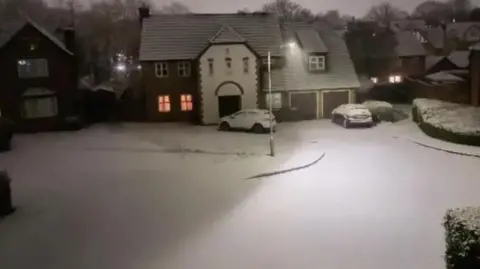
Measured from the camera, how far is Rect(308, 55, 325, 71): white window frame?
3806cm

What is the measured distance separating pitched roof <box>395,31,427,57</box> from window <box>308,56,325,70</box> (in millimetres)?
14675

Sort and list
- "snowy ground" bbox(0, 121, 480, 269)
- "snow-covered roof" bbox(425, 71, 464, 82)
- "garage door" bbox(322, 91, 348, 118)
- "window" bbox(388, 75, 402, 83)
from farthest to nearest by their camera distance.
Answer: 1. "window" bbox(388, 75, 402, 83)
2. "snow-covered roof" bbox(425, 71, 464, 82)
3. "garage door" bbox(322, 91, 348, 118)
4. "snowy ground" bbox(0, 121, 480, 269)

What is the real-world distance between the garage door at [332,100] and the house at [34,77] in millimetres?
16423

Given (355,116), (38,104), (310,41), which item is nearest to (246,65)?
(310,41)

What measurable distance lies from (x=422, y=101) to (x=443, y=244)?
2215 centimetres

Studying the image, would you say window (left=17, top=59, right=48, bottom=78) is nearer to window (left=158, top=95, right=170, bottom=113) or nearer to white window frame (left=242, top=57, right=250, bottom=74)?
window (left=158, top=95, right=170, bottom=113)

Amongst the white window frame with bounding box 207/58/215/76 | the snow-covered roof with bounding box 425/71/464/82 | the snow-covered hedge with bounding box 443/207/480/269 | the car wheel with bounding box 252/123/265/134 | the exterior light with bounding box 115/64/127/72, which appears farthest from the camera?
the exterior light with bounding box 115/64/127/72

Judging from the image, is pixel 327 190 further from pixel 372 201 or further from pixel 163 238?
pixel 163 238

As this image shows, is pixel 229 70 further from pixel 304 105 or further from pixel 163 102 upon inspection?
pixel 304 105

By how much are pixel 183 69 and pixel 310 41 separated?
9.02 m

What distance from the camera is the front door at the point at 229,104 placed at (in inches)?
1426

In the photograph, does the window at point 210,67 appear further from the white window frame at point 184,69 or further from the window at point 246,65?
the window at point 246,65

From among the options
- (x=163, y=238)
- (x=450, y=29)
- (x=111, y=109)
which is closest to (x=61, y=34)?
(x=111, y=109)

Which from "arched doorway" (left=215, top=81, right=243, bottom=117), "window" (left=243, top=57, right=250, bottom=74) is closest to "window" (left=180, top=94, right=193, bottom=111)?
"arched doorway" (left=215, top=81, right=243, bottom=117)
